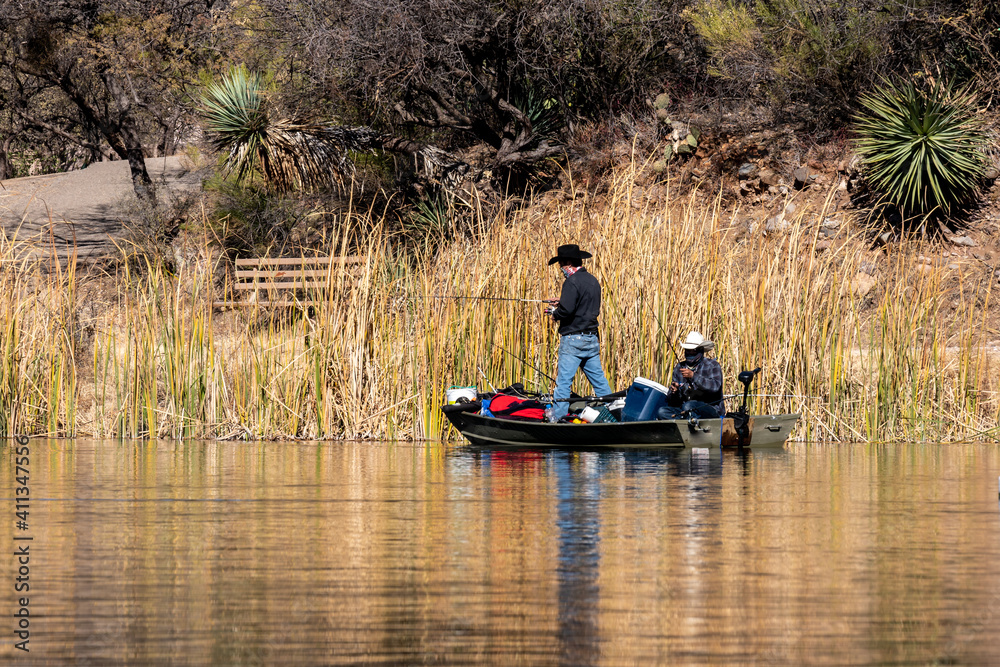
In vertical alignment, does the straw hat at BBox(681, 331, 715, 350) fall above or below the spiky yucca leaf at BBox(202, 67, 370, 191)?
below

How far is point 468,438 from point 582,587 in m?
9.01

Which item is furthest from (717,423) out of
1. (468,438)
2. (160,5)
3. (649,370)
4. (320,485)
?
(160,5)

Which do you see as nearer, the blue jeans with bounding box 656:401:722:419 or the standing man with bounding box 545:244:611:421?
the blue jeans with bounding box 656:401:722:419

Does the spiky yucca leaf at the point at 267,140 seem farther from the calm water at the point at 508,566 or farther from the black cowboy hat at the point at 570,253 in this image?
the calm water at the point at 508,566

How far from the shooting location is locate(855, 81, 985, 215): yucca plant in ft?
76.2

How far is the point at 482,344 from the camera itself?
15.6m

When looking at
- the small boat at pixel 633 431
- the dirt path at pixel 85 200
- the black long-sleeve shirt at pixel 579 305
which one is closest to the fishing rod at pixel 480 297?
the black long-sleeve shirt at pixel 579 305

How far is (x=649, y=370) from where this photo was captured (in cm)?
1549

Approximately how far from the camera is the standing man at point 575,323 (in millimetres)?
14602

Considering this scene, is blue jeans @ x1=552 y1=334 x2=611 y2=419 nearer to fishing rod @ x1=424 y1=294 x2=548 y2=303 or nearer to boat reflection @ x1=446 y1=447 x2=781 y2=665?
boat reflection @ x1=446 y1=447 x2=781 y2=665

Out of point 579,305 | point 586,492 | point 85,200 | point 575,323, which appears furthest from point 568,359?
point 85,200

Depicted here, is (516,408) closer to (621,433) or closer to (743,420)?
(621,433)

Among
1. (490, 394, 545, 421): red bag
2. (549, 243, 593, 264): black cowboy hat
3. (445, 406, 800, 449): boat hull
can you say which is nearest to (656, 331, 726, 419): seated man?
(445, 406, 800, 449): boat hull

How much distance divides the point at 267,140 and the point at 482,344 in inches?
437
